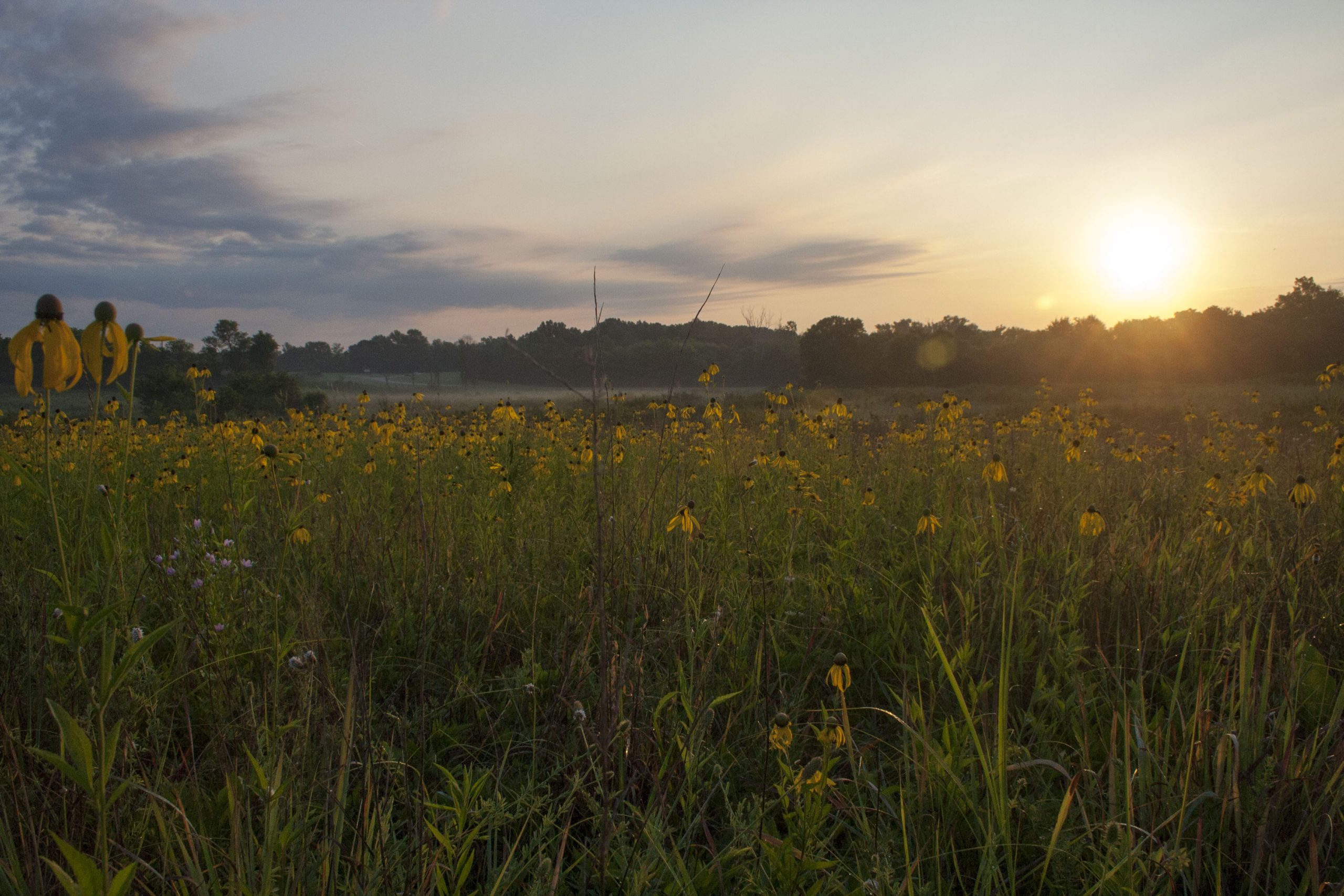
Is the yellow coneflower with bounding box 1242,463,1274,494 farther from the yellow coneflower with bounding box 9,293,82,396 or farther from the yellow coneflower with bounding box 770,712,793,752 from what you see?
the yellow coneflower with bounding box 9,293,82,396

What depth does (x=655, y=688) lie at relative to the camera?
2.07m

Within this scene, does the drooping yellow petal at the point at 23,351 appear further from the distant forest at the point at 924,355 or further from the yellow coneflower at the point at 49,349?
the distant forest at the point at 924,355

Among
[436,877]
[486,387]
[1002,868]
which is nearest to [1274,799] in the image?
[1002,868]

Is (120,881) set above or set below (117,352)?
below

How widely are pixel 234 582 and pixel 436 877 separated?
4.65 ft

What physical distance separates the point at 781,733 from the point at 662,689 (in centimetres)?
63

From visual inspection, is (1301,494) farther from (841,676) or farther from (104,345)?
(104,345)

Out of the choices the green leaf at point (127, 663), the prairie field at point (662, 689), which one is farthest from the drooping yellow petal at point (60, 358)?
the green leaf at point (127, 663)

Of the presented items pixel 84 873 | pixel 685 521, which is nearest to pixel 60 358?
pixel 84 873

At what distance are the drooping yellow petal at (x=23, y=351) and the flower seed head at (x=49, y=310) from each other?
1cm

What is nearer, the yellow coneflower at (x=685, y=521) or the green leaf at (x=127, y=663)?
the green leaf at (x=127, y=663)

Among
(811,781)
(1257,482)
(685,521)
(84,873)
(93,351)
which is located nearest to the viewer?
(84,873)

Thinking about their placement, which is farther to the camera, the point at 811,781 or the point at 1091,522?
the point at 1091,522

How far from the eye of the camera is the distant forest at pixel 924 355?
1734 centimetres
